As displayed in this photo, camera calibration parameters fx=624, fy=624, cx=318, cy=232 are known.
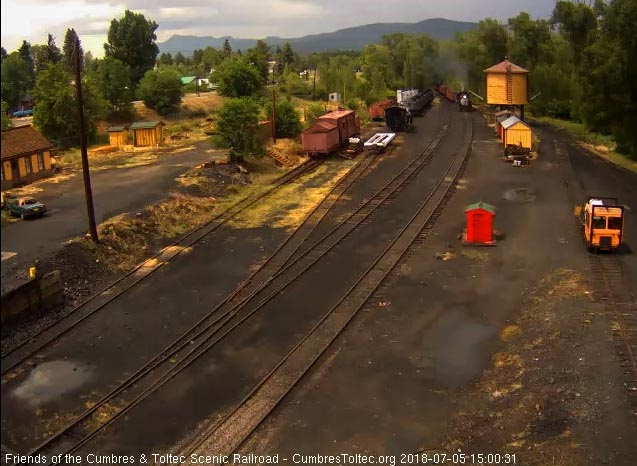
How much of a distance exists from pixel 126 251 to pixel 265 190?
11212 millimetres

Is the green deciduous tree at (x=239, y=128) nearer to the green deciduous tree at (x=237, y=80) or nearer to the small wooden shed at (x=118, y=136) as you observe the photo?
the small wooden shed at (x=118, y=136)

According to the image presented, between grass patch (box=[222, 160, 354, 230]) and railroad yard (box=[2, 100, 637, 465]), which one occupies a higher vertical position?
grass patch (box=[222, 160, 354, 230])

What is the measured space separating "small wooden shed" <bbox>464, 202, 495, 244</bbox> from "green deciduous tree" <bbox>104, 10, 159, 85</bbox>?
2644 inches

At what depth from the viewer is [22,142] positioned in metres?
36.3

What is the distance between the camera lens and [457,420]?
12.2 meters

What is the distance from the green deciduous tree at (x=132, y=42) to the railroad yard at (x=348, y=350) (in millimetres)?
62322

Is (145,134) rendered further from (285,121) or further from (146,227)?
(146,227)

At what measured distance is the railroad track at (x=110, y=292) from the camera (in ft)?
51.0

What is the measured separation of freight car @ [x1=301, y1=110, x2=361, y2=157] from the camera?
41281mm

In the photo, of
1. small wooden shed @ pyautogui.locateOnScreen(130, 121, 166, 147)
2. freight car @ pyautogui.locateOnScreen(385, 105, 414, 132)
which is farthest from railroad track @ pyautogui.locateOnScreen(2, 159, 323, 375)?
freight car @ pyautogui.locateOnScreen(385, 105, 414, 132)

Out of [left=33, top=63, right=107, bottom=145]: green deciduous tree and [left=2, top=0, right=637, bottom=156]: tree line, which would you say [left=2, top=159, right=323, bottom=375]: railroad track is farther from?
[left=33, top=63, right=107, bottom=145]: green deciduous tree

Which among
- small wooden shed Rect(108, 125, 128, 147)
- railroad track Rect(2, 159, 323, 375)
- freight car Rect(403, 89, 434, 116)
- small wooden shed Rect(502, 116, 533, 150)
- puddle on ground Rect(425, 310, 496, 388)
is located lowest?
puddle on ground Rect(425, 310, 496, 388)

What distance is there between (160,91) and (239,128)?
122 feet

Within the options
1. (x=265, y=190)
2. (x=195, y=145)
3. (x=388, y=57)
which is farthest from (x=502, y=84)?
(x=388, y=57)
